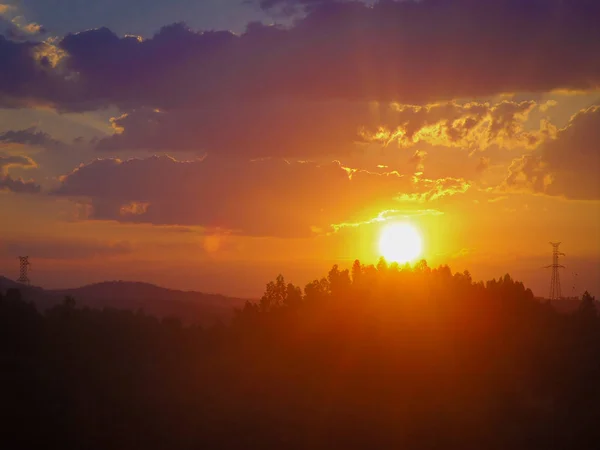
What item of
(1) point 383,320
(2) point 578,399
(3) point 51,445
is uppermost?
(1) point 383,320

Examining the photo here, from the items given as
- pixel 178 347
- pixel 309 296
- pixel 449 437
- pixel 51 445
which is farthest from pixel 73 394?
pixel 309 296

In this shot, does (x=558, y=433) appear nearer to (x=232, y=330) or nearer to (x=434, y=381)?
(x=434, y=381)

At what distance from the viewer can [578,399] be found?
2933 inches

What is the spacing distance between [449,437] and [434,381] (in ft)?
46.9

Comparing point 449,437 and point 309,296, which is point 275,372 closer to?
point 449,437

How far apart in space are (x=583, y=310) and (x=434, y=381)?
89.7ft

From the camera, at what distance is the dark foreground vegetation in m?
65.6

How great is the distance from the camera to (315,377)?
83688mm

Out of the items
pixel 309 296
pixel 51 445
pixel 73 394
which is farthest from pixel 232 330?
pixel 51 445

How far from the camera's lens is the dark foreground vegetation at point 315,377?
215 ft

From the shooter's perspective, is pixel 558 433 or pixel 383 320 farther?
pixel 383 320

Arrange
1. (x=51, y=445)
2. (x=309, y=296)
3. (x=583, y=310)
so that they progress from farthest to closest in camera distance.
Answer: (x=309, y=296) < (x=583, y=310) < (x=51, y=445)

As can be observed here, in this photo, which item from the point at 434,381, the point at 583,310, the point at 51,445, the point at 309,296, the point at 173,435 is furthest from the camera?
the point at 309,296

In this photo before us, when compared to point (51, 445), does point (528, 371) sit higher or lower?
higher
